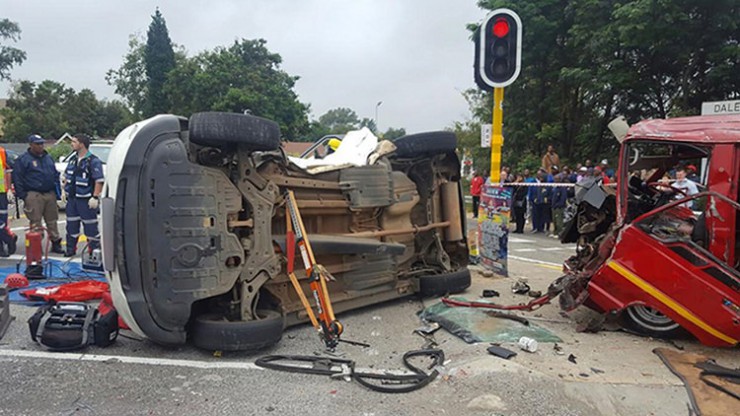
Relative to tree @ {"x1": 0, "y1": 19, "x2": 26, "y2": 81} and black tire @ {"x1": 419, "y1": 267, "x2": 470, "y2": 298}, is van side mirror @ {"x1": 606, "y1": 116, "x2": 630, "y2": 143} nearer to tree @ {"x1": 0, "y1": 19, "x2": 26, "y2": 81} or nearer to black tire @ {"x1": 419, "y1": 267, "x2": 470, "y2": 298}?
black tire @ {"x1": 419, "y1": 267, "x2": 470, "y2": 298}

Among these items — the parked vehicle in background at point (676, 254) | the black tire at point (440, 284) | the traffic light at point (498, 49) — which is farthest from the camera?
the traffic light at point (498, 49)

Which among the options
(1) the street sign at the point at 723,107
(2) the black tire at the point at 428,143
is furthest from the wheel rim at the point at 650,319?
(1) the street sign at the point at 723,107

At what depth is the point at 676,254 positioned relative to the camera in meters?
4.01

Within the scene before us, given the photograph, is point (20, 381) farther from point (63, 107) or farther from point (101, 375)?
point (63, 107)

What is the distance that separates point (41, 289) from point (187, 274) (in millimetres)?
2819

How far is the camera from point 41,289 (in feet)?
17.2

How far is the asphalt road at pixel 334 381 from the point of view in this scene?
304 cm

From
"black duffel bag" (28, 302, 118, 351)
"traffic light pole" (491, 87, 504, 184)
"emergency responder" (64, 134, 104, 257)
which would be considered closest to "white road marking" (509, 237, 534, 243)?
"traffic light pole" (491, 87, 504, 184)

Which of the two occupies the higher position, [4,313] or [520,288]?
[4,313]

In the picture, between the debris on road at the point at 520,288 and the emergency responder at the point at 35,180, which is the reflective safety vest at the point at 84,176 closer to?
the emergency responder at the point at 35,180

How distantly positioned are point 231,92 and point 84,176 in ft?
107

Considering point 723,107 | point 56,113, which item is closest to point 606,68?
→ point 723,107

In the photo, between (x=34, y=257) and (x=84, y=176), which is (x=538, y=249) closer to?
(x=84, y=176)

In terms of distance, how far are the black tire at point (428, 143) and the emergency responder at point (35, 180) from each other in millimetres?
5516
